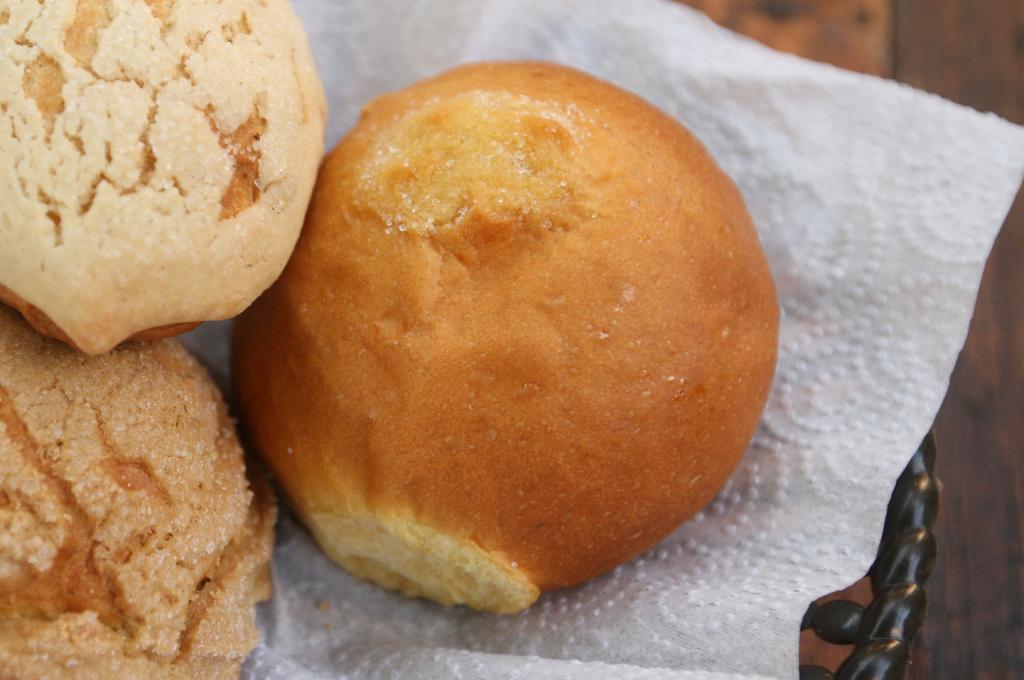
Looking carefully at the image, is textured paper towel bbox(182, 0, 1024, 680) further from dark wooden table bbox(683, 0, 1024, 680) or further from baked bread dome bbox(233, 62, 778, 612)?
dark wooden table bbox(683, 0, 1024, 680)

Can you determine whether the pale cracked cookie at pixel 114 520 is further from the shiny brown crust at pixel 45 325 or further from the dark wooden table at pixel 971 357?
the dark wooden table at pixel 971 357

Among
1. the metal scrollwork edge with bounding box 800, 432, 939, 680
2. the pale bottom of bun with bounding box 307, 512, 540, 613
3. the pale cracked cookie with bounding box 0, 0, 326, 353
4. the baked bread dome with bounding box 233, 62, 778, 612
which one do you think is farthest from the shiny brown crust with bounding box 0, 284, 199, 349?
the metal scrollwork edge with bounding box 800, 432, 939, 680

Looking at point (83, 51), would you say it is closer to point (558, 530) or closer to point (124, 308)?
point (124, 308)

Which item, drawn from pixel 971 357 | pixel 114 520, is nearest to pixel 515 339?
pixel 114 520

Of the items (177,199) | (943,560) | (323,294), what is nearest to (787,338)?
(943,560)

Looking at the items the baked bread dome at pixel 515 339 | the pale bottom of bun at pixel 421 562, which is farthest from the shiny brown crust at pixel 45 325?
the pale bottom of bun at pixel 421 562
